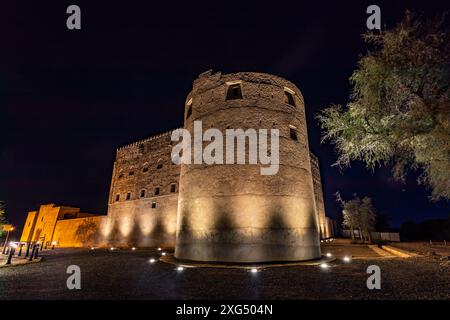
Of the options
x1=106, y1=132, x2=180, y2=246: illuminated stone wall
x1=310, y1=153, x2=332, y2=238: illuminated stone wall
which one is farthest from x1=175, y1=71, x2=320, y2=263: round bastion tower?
x1=310, y1=153, x2=332, y2=238: illuminated stone wall

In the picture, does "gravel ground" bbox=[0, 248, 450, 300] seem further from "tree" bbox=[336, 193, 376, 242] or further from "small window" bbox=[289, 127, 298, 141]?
"tree" bbox=[336, 193, 376, 242]

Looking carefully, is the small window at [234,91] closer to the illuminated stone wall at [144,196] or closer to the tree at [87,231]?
the illuminated stone wall at [144,196]

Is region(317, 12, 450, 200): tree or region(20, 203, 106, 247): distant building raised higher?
region(317, 12, 450, 200): tree

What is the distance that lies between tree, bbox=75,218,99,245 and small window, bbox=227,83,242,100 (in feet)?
82.3

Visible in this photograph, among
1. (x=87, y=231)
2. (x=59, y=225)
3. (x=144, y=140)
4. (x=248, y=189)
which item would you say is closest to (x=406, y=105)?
(x=248, y=189)

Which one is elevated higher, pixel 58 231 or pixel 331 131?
pixel 331 131

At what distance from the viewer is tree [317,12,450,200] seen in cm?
674

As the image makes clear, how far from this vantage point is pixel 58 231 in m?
32.8

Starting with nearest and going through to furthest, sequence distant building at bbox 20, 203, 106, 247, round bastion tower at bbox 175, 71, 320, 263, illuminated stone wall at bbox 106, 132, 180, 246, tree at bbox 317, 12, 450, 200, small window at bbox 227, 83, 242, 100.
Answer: tree at bbox 317, 12, 450, 200 < round bastion tower at bbox 175, 71, 320, 263 < small window at bbox 227, 83, 242, 100 < illuminated stone wall at bbox 106, 132, 180, 246 < distant building at bbox 20, 203, 106, 247
